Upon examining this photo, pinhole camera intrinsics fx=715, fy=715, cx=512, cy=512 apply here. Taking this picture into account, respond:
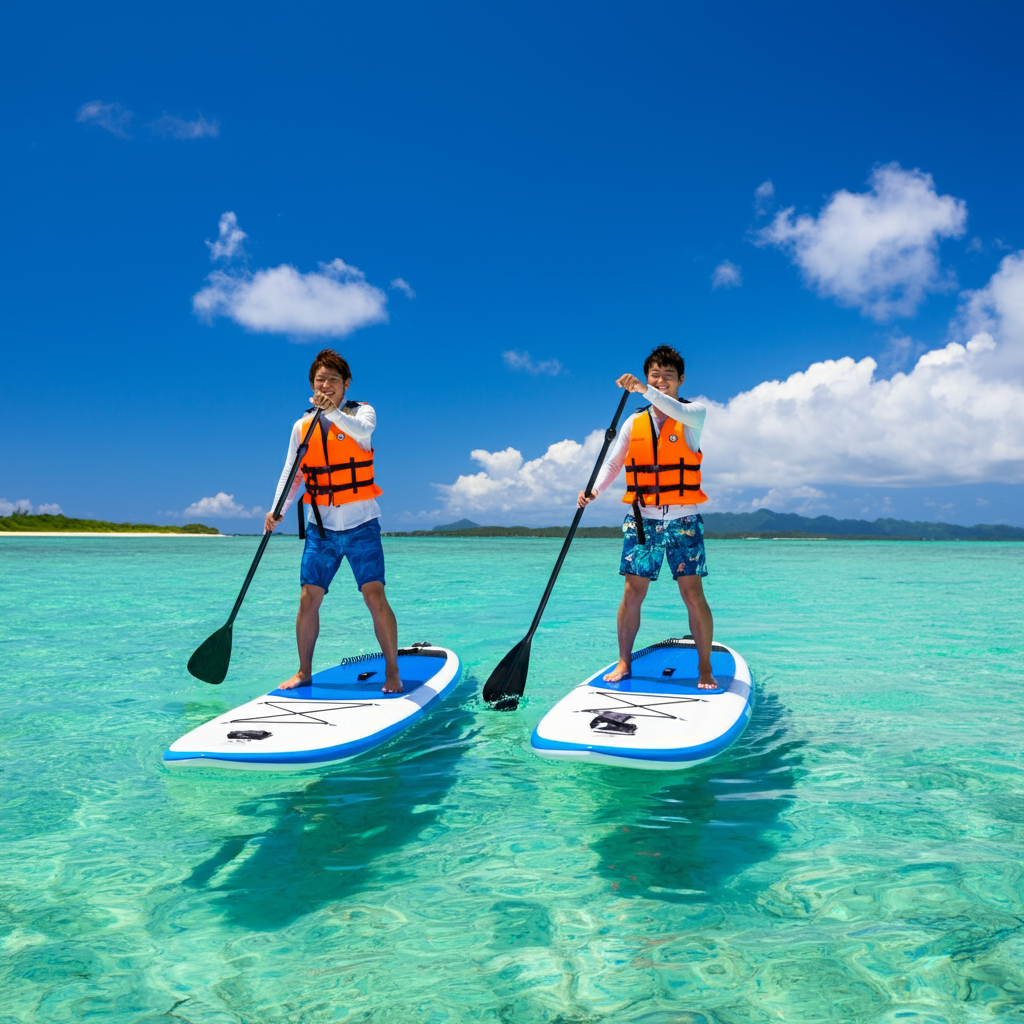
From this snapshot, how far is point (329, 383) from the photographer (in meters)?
5.04

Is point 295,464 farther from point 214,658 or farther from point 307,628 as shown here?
point 214,658

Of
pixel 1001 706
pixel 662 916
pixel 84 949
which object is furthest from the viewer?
pixel 1001 706

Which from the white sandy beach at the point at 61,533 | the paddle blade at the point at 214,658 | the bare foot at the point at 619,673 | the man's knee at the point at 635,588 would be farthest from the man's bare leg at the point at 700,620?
the white sandy beach at the point at 61,533

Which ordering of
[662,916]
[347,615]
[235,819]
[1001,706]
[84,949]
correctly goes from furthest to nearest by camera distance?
[347,615] < [1001,706] < [235,819] < [662,916] < [84,949]

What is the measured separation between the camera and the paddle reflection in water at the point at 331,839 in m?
3.04

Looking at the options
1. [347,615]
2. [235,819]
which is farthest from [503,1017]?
[347,615]

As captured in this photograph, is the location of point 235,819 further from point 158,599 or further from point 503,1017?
point 158,599

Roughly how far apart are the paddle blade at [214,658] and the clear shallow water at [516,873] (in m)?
0.59

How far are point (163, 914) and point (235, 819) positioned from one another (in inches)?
36.9

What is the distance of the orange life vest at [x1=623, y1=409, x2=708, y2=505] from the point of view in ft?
16.8

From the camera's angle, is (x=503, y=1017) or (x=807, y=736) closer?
(x=503, y=1017)

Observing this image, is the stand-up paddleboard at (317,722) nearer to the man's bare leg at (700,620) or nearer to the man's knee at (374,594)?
the man's knee at (374,594)

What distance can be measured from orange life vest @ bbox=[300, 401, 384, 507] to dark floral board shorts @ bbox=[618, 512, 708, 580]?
1.98 metres

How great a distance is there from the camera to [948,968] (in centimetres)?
252
